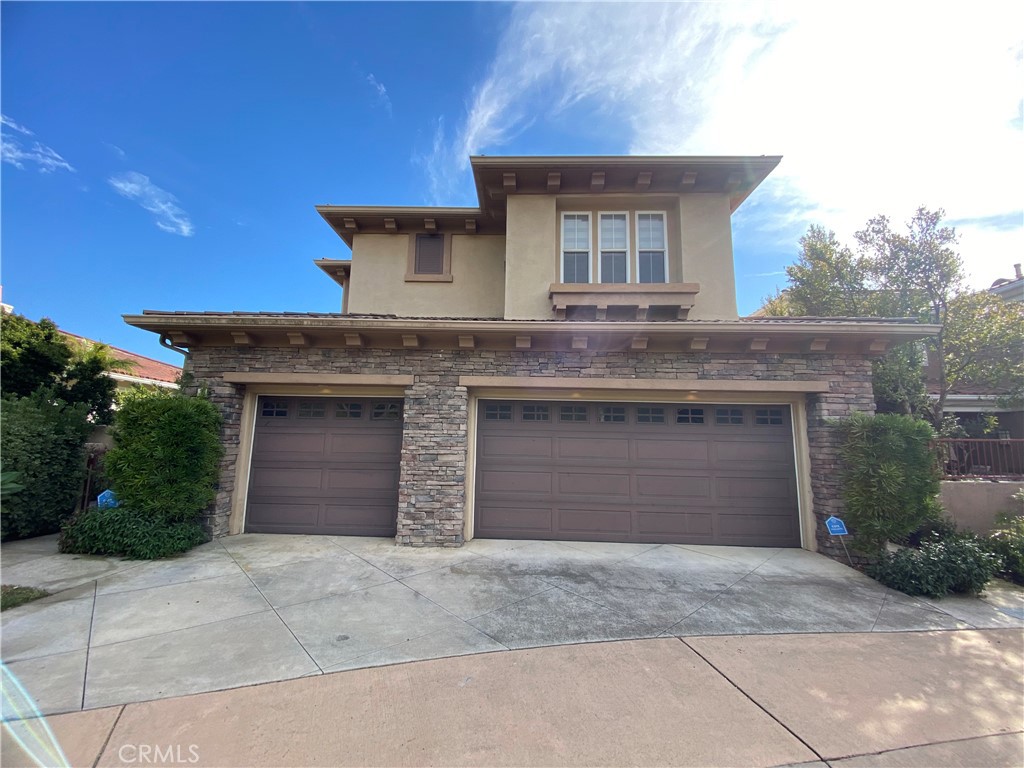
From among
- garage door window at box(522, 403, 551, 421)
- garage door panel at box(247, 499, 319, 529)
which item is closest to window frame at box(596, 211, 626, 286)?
garage door window at box(522, 403, 551, 421)

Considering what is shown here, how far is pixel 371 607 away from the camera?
14.1 ft

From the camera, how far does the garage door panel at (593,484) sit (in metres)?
6.86

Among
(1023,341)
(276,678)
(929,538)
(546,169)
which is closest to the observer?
(276,678)

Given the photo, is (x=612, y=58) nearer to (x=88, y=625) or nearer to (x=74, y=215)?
(x=88, y=625)

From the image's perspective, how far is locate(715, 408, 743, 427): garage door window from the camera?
22.8 feet

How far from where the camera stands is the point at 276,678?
10.0 ft

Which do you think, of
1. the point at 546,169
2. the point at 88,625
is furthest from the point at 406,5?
the point at 88,625

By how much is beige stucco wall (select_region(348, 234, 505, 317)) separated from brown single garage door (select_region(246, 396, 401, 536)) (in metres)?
3.38

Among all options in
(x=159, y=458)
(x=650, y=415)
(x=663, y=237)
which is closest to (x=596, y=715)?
(x=650, y=415)

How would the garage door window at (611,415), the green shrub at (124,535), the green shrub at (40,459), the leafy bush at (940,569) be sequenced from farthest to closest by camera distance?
1. the garage door window at (611,415)
2. the green shrub at (40,459)
3. the green shrub at (124,535)
4. the leafy bush at (940,569)

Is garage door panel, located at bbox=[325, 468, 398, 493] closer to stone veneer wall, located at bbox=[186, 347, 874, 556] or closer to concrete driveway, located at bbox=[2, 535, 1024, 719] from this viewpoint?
stone veneer wall, located at bbox=[186, 347, 874, 556]

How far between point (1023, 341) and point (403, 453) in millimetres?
14615

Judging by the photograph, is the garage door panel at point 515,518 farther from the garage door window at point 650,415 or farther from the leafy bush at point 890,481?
the leafy bush at point 890,481

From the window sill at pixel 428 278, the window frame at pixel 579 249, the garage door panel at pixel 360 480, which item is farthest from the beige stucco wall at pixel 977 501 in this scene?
the window sill at pixel 428 278
